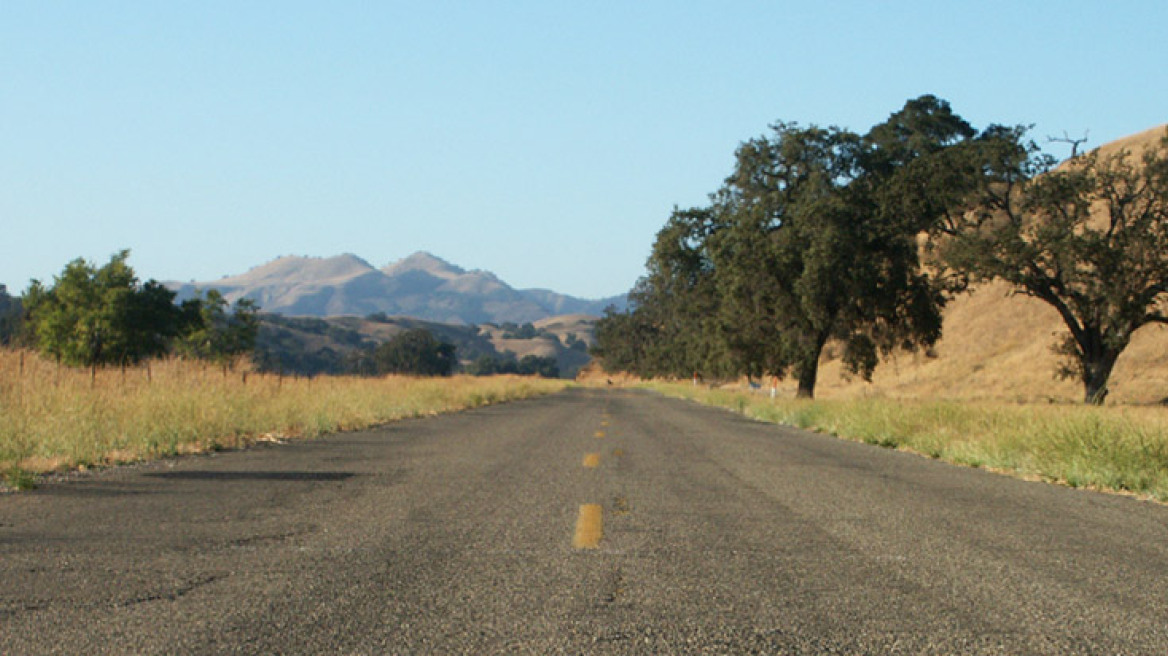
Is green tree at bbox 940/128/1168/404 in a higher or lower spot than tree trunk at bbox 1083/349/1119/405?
higher

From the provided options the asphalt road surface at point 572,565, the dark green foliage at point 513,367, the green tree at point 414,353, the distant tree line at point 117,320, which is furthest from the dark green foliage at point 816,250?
the dark green foliage at point 513,367

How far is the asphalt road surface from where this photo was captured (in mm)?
4098

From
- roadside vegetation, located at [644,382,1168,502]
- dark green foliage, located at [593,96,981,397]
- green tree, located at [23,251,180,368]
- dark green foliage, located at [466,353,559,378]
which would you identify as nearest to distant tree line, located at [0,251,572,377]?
green tree, located at [23,251,180,368]

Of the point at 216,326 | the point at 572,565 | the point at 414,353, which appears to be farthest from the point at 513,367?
the point at 572,565

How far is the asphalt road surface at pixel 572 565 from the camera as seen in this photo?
4.10 m

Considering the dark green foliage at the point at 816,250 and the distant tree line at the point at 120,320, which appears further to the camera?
the distant tree line at the point at 120,320

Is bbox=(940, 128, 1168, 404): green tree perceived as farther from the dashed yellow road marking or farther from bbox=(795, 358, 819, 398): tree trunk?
the dashed yellow road marking

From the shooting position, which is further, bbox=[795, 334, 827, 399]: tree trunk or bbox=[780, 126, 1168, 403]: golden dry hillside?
bbox=[780, 126, 1168, 403]: golden dry hillside

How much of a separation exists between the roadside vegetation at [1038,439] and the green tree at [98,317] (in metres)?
54.1

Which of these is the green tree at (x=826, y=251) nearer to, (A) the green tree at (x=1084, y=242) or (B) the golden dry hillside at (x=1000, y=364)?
(A) the green tree at (x=1084, y=242)

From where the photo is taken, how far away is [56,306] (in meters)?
64.2

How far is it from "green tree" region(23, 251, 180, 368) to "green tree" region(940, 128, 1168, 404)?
49.9m

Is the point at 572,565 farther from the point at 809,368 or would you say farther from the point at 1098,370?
the point at 1098,370

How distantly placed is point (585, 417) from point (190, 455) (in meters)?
13.3
